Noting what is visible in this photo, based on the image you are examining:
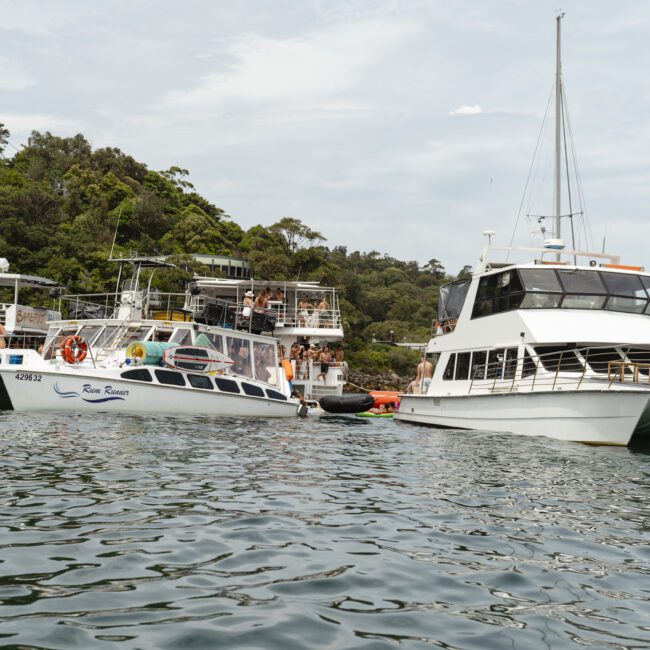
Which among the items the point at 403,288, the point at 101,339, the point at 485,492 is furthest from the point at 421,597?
the point at 403,288

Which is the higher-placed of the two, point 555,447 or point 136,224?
point 136,224

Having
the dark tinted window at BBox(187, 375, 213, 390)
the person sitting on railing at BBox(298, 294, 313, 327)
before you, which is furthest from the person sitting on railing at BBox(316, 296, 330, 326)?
the dark tinted window at BBox(187, 375, 213, 390)

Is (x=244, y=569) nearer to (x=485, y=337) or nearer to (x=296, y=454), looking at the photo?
(x=296, y=454)

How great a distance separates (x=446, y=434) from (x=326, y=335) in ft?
48.4

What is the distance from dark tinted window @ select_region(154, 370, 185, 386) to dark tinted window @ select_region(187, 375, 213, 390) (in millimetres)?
304

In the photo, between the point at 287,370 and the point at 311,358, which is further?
the point at 311,358

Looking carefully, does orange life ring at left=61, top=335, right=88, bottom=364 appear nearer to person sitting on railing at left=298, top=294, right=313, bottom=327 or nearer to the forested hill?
person sitting on railing at left=298, top=294, right=313, bottom=327

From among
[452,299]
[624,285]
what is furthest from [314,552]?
[452,299]

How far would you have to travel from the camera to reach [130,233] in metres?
80.5

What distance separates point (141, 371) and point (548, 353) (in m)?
10.4

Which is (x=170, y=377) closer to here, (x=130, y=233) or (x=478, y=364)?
(x=478, y=364)

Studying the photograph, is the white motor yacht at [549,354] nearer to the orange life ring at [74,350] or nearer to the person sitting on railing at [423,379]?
the person sitting on railing at [423,379]

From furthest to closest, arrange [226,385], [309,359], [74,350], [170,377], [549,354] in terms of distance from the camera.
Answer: [309,359] < [226,385] < [74,350] < [170,377] < [549,354]

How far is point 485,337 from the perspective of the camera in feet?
67.7
